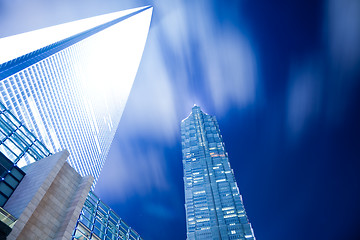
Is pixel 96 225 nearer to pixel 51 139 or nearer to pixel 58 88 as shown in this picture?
pixel 51 139

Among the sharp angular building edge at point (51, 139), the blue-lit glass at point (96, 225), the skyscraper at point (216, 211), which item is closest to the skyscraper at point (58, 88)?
the sharp angular building edge at point (51, 139)

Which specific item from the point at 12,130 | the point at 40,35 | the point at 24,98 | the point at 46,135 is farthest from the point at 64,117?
the point at 12,130

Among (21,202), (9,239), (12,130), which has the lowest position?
(9,239)

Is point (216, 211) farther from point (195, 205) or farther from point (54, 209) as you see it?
point (54, 209)

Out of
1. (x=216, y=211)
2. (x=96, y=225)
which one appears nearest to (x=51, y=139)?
(x=216, y=211)

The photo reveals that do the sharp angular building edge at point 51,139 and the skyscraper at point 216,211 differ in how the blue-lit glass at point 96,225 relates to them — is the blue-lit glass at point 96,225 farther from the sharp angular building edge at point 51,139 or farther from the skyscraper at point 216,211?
the skyscraper at point 216,211

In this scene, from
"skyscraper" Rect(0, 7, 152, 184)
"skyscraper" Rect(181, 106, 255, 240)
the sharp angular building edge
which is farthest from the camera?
"skyscraper" Rect(181, 106, 255, 240)

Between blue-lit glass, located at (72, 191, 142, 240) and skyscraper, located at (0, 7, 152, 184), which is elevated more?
skyscraper, located at (0, 7, 152, 184)

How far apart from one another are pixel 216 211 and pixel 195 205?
15.7m

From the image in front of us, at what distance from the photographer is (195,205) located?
18425 cm

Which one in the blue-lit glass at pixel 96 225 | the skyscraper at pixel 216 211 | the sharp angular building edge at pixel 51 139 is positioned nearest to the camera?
the sharp angular building edge at pixel 51 139

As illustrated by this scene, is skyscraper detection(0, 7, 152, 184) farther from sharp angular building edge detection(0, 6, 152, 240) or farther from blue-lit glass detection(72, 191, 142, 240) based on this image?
blue-lit glass detection(72, 191, 142, 240)

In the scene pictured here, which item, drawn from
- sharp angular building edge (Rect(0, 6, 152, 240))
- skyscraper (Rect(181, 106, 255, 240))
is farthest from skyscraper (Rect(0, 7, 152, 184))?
skyscraper (Rect(181, 106, 255, 240))

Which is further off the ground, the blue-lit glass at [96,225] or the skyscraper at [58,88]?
the skyscraper at [58,88]
